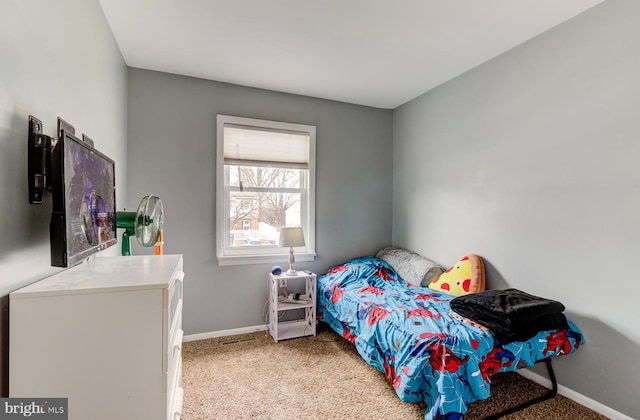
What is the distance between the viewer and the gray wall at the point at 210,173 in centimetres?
275

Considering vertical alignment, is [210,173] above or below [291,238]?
above

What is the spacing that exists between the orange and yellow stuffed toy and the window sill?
52.7 inches

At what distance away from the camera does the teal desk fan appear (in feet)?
5.12

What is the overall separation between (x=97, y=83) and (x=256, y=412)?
223 cm

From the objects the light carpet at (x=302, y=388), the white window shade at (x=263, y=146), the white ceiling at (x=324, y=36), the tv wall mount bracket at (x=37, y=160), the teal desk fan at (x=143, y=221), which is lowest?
the light carpet at (x=302, y=388)

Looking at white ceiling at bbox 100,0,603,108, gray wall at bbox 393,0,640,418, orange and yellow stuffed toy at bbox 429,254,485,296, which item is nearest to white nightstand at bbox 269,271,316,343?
orange and yellow stuffed toy at bbox 429,254,485,296

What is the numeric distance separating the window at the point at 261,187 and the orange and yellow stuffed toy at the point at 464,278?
4.50 ft

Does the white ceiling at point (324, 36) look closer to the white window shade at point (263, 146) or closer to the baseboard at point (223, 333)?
the white window shade at point (263, 146)

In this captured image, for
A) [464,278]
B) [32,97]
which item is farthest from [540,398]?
[32,97]

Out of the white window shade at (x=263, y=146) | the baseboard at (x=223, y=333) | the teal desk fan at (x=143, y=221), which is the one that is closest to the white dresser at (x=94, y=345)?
the teal desk fan at (x=143, y=221)

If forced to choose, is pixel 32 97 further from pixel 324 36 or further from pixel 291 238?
pixel 291 238

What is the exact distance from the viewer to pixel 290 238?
301 cm

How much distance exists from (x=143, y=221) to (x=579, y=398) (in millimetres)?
2880

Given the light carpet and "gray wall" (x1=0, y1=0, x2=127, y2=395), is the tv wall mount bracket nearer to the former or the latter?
"gray wall" (x1=0, y1=0, x2=127, y2=395)
